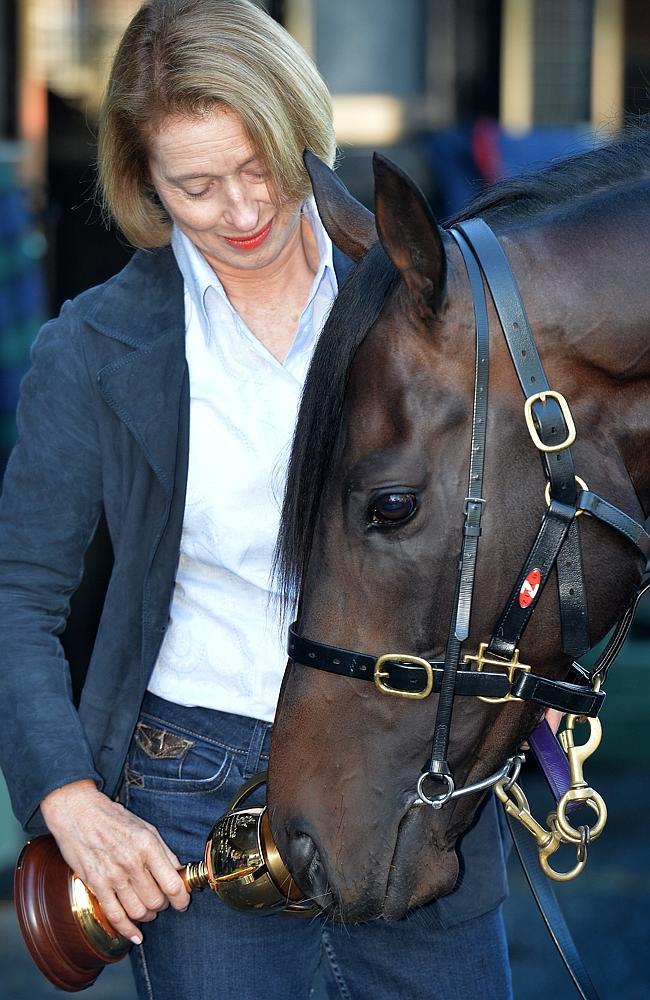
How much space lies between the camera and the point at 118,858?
1.49 meters

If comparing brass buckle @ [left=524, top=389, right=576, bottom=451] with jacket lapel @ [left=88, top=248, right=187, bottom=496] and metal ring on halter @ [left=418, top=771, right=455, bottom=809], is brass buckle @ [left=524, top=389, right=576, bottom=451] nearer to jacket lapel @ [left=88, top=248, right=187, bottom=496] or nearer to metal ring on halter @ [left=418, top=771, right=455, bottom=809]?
metal ring on halter @ [left=418, top=771, right=455, bottom=809]

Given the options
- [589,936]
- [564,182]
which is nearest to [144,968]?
[564,182]

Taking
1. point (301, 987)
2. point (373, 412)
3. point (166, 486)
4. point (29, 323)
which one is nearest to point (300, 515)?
point (373, 412)

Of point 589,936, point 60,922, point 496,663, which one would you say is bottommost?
point 589,936

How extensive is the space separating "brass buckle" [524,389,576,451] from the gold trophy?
0.53 meters

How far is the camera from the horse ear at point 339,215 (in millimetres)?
1519

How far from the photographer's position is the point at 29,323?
3.76m

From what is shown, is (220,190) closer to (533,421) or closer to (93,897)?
(533,421)

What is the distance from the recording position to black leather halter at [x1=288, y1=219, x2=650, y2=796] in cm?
131

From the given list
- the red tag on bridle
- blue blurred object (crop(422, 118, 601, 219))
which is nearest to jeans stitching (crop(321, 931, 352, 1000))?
the red tag on bridle

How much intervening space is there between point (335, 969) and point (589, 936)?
2175mm

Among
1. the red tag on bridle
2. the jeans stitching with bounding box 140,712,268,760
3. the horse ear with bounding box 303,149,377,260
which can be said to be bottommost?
the jeans stitching with bounding box 140,712,268,760

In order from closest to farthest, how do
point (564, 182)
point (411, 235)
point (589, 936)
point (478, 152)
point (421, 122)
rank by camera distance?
point (411, 235)
point (564, 182)
point (589, 936)
point (478, 152)
point (421, 122)

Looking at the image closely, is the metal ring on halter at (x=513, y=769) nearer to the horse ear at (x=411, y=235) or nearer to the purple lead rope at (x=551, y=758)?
the purple lead rope at (x=551, y=758)
